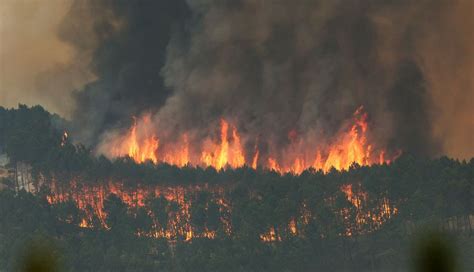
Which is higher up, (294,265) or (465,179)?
(465,179)

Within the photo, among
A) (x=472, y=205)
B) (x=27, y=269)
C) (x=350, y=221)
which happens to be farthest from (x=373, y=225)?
(x=27, y=269)

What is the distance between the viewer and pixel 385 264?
191625 mm

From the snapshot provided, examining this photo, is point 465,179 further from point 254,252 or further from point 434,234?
point 254,252

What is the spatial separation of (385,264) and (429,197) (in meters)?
13.6

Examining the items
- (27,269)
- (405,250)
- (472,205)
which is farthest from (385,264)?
(27,269)

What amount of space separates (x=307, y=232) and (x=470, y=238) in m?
26.4

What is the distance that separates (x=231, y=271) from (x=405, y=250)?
2814 centimetres

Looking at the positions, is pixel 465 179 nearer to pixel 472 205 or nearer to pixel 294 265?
pixel 472 205

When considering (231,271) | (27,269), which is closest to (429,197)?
(231,271)

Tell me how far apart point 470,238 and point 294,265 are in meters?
28.1

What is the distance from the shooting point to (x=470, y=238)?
189375 mm

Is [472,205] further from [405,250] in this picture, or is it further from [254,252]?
[254,252]

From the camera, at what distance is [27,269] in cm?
19962

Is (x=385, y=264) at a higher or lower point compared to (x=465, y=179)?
lower
